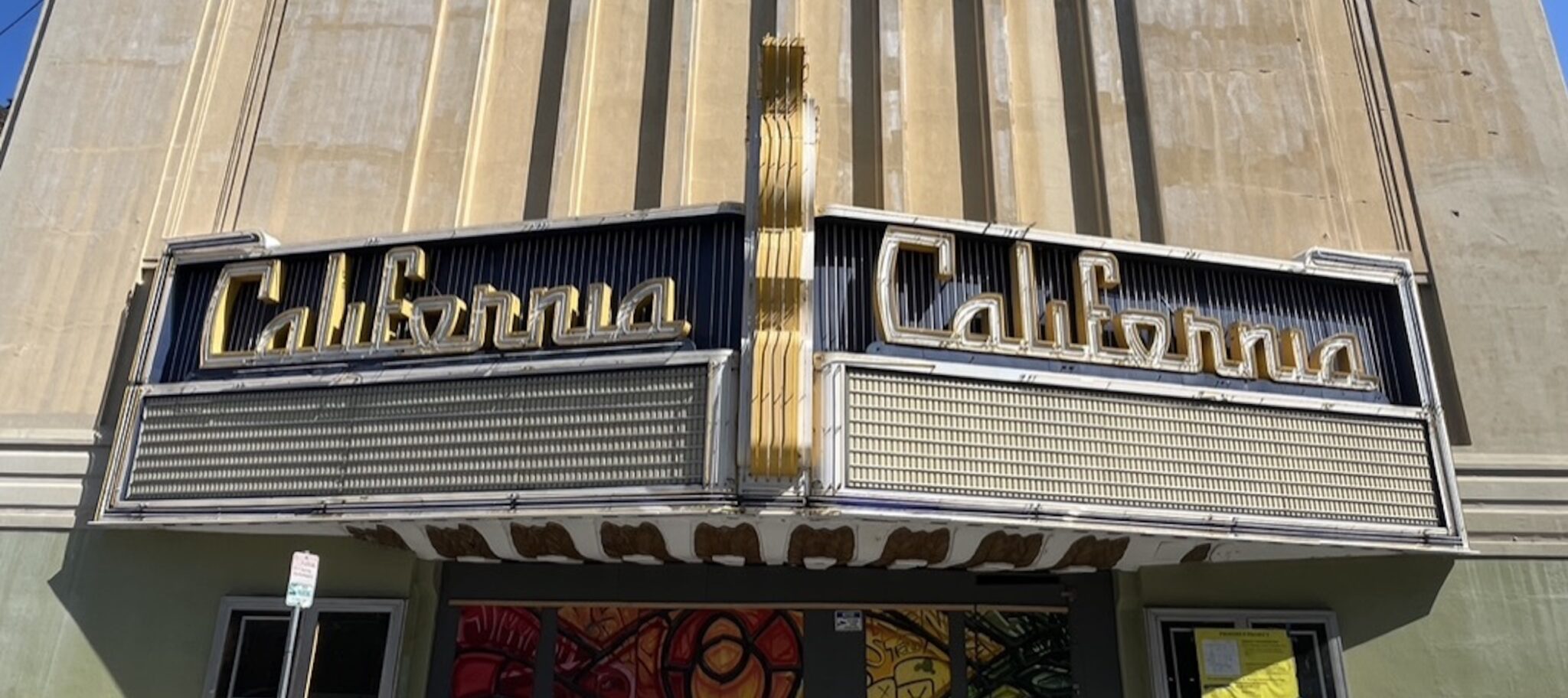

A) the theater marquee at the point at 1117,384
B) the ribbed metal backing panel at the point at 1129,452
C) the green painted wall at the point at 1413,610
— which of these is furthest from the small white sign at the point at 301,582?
the green painted wall at the point at 1413,610

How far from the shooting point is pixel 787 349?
23.5ft

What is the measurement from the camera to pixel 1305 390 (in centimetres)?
855

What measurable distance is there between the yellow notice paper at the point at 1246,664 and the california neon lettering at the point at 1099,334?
235cm

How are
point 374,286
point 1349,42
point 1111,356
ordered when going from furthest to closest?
point 1349,42 → point 374,286 → point 1111,356

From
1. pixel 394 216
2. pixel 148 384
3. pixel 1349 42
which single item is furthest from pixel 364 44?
pixel 1349 42

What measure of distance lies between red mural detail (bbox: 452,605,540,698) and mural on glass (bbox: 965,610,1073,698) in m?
4.13

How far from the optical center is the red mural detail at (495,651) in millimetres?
9555

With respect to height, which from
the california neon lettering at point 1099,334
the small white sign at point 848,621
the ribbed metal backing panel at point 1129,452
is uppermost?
the california neon lettering at point 1099,334

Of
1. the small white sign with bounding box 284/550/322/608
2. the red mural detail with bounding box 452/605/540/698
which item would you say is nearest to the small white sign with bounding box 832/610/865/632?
the red mural detail with bounding box 452/605/540/698

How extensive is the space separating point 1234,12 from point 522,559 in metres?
9.42

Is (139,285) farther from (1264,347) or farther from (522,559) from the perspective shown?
(1264,347)

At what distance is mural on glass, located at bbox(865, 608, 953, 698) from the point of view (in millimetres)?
9406

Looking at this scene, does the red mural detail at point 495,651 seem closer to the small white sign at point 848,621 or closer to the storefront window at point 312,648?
the storefront window at point 312,648

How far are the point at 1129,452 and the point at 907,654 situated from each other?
3.04m
